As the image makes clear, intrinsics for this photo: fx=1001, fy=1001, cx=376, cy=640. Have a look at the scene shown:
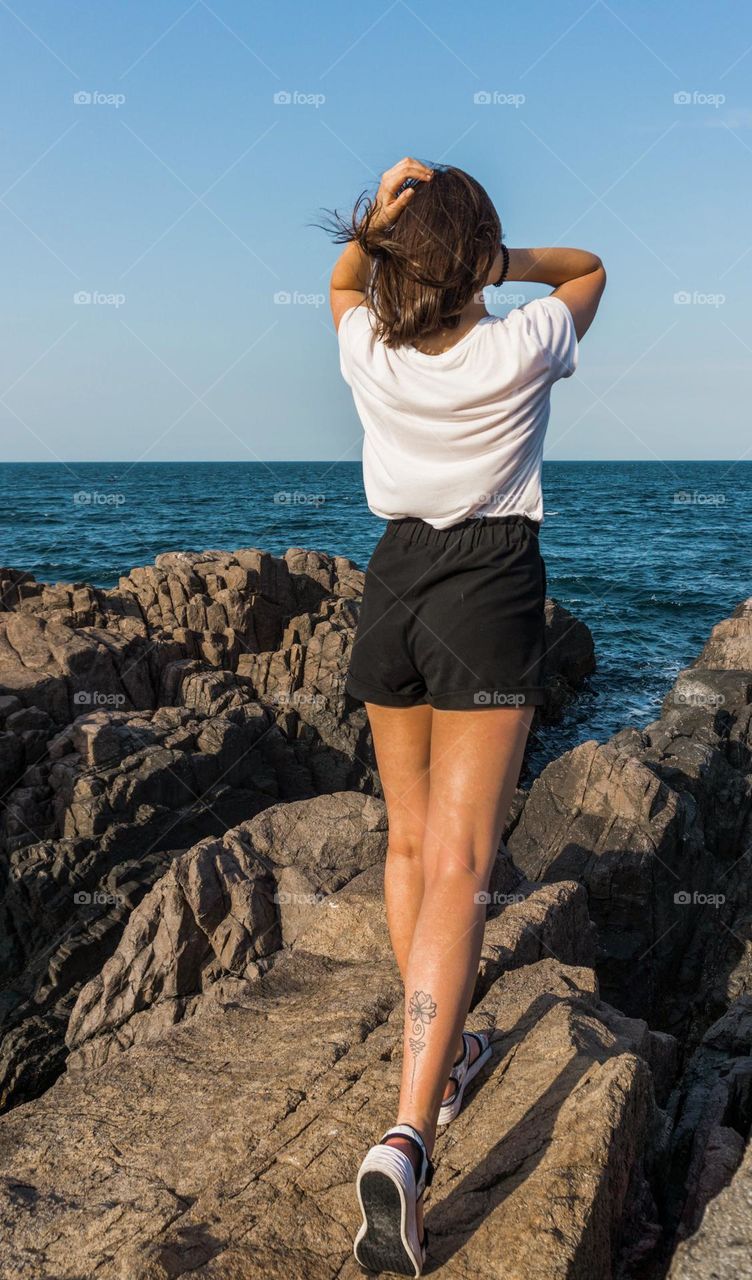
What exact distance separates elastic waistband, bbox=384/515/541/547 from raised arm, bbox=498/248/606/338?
50cm

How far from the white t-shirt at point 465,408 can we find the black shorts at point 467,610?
2.4 inches

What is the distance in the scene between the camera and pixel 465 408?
2.48 metres

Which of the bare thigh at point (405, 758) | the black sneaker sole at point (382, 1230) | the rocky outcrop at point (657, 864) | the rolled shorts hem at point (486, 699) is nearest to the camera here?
the black sneaker sole at point (382, 1230)

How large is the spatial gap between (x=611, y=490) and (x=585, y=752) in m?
77.4

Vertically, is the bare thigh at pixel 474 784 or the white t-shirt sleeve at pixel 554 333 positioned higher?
the white t-shirt sleeve at pixel 554 333

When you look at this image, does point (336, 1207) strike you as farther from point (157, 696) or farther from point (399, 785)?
point (157, 696)

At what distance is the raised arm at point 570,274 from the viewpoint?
2.56m

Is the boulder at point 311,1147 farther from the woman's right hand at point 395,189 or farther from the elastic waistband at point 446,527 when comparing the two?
the woman's right hand at point 395,189

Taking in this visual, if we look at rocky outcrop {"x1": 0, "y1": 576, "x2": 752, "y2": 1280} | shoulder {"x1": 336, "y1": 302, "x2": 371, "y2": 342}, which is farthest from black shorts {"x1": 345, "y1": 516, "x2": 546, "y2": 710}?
rocky outcrop {"x1": 0, "y1": 576, "x2": 752, "y2": 1280}

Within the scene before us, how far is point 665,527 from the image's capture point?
52.3 metres

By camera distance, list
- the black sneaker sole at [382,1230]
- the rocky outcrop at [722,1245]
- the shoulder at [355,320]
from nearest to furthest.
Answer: the rocky outcrop at [722,1245], the black sneaker sole at [382,1230], the shoulder at [355,320]

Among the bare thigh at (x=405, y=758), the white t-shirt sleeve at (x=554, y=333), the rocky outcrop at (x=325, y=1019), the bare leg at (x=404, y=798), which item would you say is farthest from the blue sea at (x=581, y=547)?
the white t-shirt sleeve at (x=554, y=333)

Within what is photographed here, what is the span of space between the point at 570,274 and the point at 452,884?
1.64 meters

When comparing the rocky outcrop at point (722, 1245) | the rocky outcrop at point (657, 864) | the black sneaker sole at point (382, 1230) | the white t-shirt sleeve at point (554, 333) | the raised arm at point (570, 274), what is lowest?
the rocky outcrop at point (657, 864)
